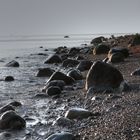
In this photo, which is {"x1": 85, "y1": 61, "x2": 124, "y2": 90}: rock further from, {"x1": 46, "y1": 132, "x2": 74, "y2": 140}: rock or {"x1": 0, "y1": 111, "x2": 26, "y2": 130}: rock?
{"x1": 46, "y1": 132, "x2": 74, "y2": 140}: rock

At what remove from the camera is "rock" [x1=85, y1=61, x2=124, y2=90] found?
16.5 meters

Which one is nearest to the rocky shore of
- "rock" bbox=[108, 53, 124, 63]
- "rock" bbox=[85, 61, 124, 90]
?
"rock" bbox=[85, 61, 124, 90]

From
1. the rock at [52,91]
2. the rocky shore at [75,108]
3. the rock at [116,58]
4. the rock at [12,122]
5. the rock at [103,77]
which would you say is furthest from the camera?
the rock at [116,58]

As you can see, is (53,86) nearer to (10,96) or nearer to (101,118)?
(10,96)

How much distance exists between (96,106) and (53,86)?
4.70 meters

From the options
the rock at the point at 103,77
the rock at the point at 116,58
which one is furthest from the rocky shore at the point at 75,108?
the rock at the point at 116,58

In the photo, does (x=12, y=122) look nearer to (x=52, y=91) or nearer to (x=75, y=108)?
(x=75, y=108)

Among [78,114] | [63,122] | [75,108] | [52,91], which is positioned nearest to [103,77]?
[52,91]

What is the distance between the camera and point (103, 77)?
16.6 m

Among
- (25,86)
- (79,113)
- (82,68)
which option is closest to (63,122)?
(79,113)

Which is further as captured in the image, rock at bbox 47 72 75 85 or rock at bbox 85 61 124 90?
rock at bbox 47 72 75 85

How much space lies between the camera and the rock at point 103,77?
1652 centimetres

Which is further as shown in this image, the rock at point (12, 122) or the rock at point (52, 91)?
the rock at point (52, 91)

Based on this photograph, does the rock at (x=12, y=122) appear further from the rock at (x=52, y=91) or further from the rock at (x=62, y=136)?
the rock at (x=52, y=91)
